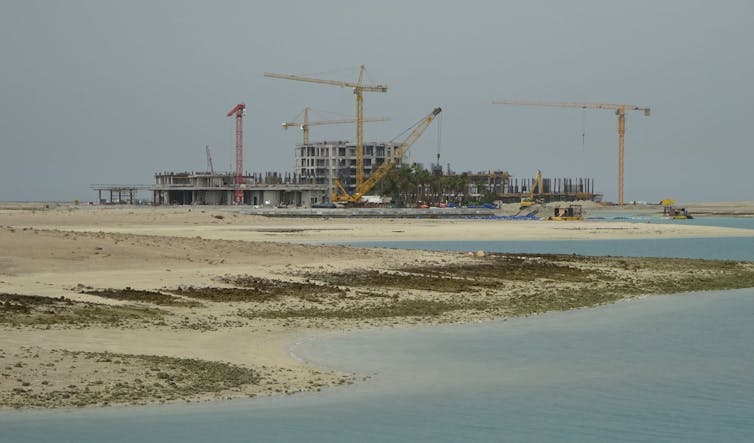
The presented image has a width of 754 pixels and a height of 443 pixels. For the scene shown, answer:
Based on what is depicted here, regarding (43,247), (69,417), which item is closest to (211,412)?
(69,417)

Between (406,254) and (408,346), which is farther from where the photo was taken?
(406,254)

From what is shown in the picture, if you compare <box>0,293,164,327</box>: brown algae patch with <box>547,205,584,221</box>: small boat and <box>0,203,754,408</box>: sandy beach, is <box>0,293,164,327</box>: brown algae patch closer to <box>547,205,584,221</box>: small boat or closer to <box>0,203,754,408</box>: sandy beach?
<box>0,203,754,408</box>: sandy beach

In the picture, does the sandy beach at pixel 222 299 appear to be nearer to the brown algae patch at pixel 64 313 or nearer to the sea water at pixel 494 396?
the brown algae patch at pixel 64 313

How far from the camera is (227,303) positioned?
102 ft

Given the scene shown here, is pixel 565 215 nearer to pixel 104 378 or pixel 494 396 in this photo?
pixel 494 396

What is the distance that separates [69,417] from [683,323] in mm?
20184

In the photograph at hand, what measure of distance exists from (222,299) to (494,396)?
43.6 ft

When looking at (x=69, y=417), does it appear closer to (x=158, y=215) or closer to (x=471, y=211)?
(x=158, y=215)

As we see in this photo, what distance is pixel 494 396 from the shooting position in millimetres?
20359

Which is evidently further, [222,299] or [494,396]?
[222,299]

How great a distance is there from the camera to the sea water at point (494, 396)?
17.1 meters

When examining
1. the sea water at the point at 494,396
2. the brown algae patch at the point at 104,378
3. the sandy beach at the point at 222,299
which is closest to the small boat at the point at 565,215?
the sandy beach at the point at 222,299

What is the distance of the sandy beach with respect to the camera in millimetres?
19297

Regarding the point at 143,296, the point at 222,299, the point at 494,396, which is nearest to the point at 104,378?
A: the point at 494,396
